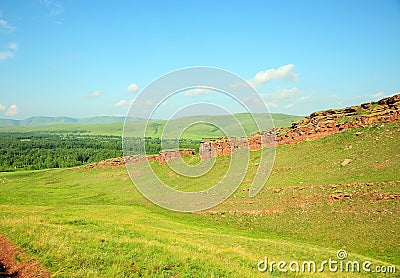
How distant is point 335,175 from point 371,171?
13.4 ft

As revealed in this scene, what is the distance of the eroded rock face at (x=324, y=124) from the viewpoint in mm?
48031

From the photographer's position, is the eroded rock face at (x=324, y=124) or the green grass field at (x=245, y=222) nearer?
the green grass field at (x=245, y=222)

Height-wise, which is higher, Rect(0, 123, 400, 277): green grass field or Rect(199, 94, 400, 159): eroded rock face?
Rect(199, 94, 400, 159): eroded rock face

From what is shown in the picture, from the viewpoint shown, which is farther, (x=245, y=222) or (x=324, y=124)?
(x=324, y=124)

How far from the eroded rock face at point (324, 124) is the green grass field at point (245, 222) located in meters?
2.94

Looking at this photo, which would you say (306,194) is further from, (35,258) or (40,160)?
(40,160)

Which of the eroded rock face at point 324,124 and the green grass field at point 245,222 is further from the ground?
the eroded rock face at point 324,124

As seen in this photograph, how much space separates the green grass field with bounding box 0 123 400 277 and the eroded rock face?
294 cm

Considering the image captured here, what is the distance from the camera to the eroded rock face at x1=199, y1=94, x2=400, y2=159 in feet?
158

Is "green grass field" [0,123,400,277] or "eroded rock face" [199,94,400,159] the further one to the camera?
"eroded rock face" [199,94,400,159]

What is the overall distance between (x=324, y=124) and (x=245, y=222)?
31327mm

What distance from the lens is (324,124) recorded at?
53656 millimetres

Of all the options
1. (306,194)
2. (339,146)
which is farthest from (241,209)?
(339,146)

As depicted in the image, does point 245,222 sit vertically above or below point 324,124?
below
